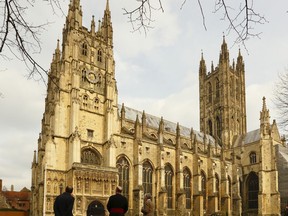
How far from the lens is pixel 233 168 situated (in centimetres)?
5391

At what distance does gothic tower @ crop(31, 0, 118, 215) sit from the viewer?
33656 mm

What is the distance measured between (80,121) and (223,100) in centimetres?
3596

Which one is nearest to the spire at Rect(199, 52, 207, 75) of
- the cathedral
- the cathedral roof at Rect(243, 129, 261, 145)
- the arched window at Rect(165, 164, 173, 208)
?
the cathedral roof at Rect(243, 129, 261, 145)

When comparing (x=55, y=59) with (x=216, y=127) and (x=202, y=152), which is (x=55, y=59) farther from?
(x=216, y=127)

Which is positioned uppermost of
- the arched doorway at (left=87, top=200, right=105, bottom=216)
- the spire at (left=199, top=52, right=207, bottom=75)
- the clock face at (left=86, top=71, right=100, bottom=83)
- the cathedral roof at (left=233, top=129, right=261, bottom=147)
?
the spire at (left=199, top=52, right=207, bottom=75)

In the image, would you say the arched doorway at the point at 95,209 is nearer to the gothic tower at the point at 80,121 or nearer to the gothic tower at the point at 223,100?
the gothic tower at the point at 80,121

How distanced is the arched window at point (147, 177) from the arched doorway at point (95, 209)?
23.2ft

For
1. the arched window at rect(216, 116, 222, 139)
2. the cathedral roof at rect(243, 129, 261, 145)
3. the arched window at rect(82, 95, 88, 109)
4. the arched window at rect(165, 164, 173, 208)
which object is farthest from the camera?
the arched window at rect(216, 116, 222, 139)

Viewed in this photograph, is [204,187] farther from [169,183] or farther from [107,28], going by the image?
[107,28]

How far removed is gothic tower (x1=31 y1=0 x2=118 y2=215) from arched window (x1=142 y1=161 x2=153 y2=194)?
5.79 metres

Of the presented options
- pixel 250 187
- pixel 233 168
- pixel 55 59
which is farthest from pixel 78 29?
pixel 250 187

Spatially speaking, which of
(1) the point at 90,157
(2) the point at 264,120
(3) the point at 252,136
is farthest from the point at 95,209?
(3) the point at 252,136

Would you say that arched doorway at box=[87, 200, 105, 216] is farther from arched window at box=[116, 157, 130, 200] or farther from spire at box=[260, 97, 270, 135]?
spire at box=[260, 97, 270, 135]

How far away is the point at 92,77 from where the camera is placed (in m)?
38.9
